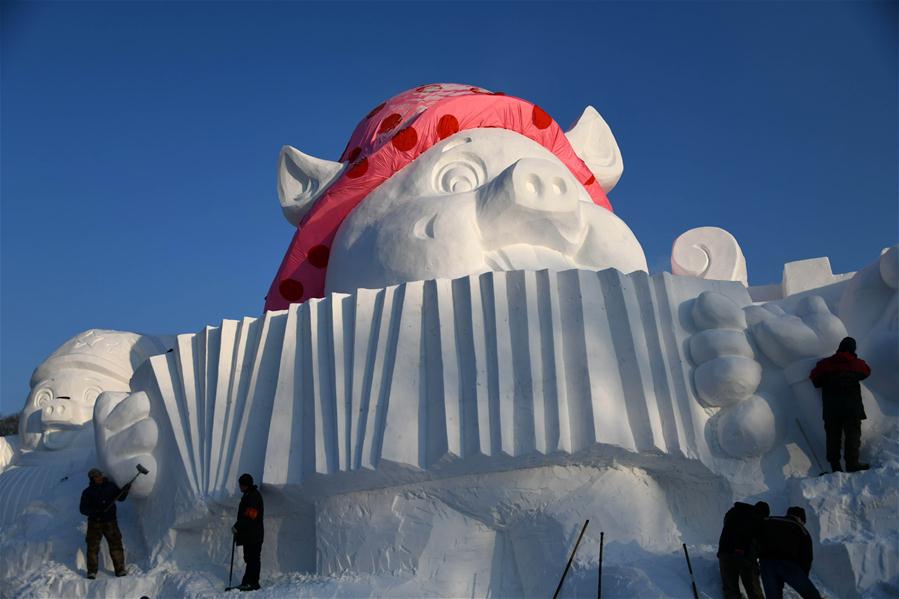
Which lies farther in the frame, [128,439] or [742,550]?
[128,439]

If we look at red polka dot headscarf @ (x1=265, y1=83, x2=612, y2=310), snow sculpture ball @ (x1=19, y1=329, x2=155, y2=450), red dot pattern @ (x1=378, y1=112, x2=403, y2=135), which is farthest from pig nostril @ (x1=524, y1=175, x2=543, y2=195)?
snow sculpture ball @ (x1=19, y1=329, x2=155, y2=450)

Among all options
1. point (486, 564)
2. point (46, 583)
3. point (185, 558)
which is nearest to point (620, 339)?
point (486, 564)

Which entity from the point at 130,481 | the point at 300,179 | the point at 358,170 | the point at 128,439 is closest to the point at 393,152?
the point at 358,170

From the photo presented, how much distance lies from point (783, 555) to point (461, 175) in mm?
4829

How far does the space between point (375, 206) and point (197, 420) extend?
2.61m

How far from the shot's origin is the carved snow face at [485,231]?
8.24m

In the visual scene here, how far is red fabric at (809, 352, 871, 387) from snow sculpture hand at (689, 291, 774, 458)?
1.57 ft

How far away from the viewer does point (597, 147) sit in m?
10.8

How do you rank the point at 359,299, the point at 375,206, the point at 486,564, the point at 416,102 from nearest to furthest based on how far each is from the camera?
the point at 486,564
the point at 359,299
the point at 375,206
the point at 416,102

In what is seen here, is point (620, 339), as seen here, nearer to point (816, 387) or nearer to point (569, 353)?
point (569, 353)

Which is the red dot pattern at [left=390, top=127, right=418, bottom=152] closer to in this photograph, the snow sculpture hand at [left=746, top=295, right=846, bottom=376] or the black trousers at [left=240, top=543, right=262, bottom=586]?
the snow sculpture hand at [left=746, top=295, right=846, bottom=376]

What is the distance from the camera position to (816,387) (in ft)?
22.5

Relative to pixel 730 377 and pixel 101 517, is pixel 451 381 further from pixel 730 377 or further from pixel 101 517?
pixel 101 517

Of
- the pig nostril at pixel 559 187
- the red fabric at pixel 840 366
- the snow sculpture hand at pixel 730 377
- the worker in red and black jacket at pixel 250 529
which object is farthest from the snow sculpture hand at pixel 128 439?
the red fabric at pixel 840 366
